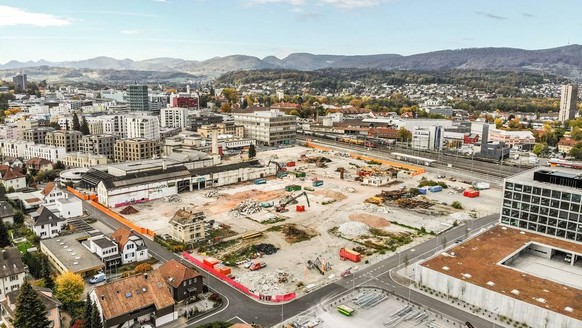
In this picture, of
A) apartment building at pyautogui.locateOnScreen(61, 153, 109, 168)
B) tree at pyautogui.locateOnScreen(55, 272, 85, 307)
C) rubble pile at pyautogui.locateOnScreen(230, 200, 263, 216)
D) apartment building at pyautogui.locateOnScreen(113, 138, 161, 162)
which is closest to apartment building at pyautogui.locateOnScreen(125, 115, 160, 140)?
apartment building at pyautogui.locateOnScreen(113, 138, 161, 162)

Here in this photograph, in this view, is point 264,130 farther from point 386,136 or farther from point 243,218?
point 243,218

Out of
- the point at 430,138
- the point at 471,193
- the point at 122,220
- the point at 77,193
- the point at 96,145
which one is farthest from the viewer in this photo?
the point at 430,138

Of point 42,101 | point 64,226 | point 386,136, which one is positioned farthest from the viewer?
point 42,101

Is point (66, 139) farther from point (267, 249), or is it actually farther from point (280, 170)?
point (267, 249)

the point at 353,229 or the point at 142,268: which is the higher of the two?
the point at 353,229

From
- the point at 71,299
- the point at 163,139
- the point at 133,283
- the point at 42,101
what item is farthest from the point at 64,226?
the point at 42,101

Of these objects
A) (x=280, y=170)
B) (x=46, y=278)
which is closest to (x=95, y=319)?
(x=46, y=278)

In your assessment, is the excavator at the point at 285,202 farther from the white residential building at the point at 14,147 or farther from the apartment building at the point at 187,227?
the white residential building at the point at 14,147

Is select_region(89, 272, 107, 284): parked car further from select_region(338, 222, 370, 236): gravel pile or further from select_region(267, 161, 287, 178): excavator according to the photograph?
select_region(267, 161, 287, 178): excavator
